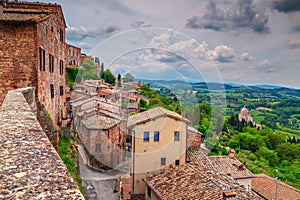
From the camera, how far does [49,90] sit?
11.8 m

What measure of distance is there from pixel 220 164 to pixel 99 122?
11.1 m

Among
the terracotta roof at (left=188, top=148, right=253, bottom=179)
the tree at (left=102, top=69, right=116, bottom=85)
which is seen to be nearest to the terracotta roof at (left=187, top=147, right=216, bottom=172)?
the terracotta roof at (left=188, top=148, right=253, bottom=179)

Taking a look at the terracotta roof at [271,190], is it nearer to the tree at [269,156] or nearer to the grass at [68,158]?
the grass at [68,158]

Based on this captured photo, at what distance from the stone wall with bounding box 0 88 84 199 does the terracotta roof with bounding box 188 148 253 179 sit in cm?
1433

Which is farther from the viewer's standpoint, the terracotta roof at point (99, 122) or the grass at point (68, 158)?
the terracotta roof at point (99, 122)

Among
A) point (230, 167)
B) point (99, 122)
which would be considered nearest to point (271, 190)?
point (230, 167)

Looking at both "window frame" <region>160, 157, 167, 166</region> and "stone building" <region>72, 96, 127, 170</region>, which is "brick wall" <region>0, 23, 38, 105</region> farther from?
"stone building" <region>72, 96, 127, 170</region>

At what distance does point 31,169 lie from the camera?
6.24ft

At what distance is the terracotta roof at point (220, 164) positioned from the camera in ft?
53.6

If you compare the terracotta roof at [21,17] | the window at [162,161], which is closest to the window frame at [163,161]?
the window at [162,161]

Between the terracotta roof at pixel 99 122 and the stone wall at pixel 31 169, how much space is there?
61.9 ft

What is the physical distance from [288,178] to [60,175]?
3849 centimetres

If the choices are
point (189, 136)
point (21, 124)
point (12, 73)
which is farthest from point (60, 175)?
point (189, 136)

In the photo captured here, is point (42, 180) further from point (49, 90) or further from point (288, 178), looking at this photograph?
point (288, 178)
